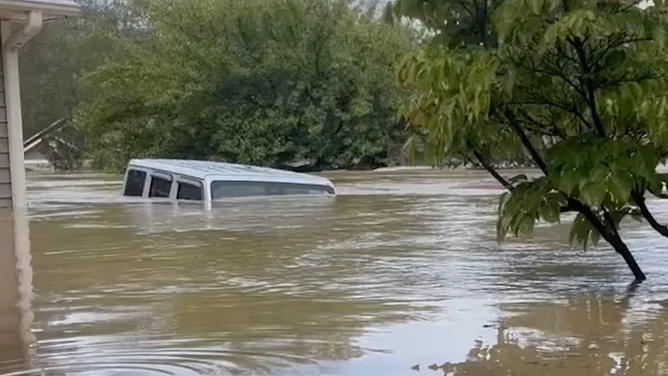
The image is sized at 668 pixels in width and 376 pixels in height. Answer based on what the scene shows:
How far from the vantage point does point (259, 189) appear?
16.2 meters

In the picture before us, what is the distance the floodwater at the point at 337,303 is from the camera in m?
4.55

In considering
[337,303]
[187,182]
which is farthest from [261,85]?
[337,303]

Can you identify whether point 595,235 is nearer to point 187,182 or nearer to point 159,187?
point 187,182

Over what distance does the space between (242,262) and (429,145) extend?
251 cm

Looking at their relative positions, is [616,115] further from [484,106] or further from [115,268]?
[115,268]

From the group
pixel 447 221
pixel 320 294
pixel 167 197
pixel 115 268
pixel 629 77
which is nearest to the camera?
pixel 629 77

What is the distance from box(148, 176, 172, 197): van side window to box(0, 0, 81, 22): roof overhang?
4.22 metres

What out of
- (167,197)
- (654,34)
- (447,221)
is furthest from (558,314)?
(167,197)

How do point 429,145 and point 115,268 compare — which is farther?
point 115,268

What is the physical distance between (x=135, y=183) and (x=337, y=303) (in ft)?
37.0

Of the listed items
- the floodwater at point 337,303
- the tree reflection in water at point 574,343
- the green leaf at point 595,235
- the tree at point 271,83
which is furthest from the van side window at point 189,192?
the tree at point 271,83

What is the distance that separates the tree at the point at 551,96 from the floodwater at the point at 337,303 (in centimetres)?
63

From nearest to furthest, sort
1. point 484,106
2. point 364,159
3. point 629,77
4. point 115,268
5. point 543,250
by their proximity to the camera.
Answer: point 484,106, point 629,77, point 115,268, point 543,250, point 364,159

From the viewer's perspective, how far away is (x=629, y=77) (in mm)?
5934
